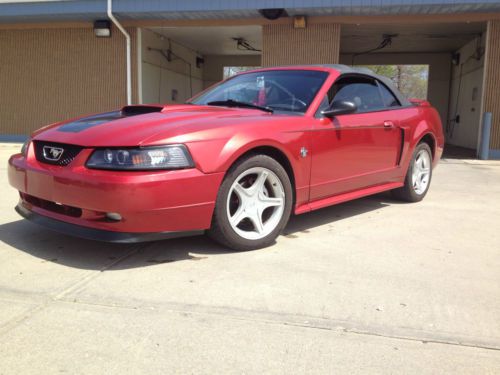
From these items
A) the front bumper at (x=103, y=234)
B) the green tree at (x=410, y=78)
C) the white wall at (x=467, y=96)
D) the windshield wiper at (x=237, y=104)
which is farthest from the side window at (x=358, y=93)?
the green tree at (x=410, y=78)

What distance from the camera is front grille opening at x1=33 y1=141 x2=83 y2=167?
3211 millimetres

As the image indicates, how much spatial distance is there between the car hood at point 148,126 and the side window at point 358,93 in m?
0.82

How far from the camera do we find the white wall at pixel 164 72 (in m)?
14.1

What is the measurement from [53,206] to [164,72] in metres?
13.1

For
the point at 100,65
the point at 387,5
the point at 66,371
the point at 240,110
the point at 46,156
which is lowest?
the point at 66,371

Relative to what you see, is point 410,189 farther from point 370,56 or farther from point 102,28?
point 370,56

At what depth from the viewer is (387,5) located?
1025 centimetres

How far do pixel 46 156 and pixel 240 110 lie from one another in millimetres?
1547

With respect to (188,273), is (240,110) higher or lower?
higher

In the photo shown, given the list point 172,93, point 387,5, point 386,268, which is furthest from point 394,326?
point 172,93

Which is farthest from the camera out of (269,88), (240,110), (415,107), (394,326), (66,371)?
(415,107)

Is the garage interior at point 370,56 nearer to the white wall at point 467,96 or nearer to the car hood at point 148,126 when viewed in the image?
the white wall at point 467,96

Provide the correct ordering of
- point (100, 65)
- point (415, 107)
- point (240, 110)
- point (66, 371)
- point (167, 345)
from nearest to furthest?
point (66, 371) < point (167, 345) < point (240, 110) < point (415, 107) < point (100, 65)

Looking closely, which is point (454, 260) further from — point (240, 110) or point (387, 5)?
point (387, 5)
